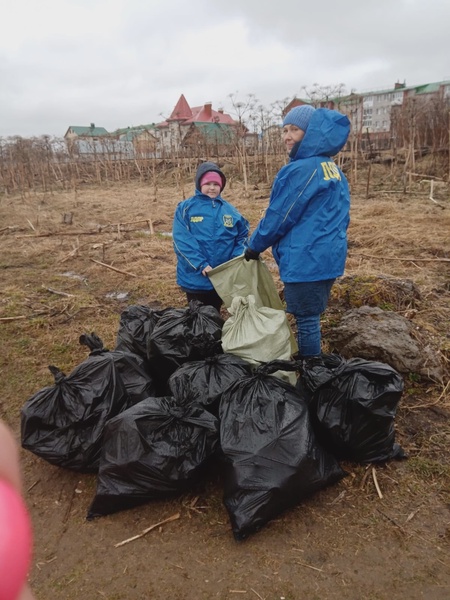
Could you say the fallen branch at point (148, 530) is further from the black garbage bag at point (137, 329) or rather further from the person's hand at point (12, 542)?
the person's hand at point (12, 542)

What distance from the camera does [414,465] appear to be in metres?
2.19

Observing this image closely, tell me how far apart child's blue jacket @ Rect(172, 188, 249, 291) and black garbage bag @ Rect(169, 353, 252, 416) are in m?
0.89

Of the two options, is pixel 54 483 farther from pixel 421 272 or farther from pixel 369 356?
pixel 421 272

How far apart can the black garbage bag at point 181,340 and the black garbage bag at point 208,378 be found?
0.19 metres

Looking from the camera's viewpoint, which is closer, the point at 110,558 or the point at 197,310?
the point at 110,558

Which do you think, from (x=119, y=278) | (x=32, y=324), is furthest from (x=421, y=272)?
(x=32, y=324)

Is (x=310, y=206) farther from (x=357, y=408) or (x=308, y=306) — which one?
(x=357, y=408)

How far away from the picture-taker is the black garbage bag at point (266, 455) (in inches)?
70.9

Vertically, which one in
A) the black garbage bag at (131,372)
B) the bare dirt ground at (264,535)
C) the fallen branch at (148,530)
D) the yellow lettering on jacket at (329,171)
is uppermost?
the yellow lettering on jacket at (329,171)

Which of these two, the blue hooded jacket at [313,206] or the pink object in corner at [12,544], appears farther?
the blue hooded jacket at [313,206]

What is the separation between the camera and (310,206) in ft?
7.82

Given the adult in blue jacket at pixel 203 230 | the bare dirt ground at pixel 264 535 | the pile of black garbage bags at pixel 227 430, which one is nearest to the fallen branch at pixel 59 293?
the bare dirt ground at pixel 264 535

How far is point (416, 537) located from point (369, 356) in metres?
1.34

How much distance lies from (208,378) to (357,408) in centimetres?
83
